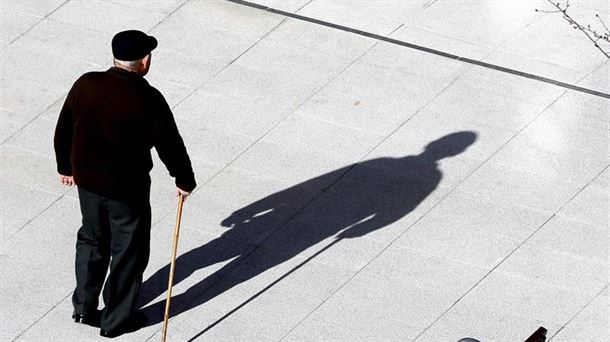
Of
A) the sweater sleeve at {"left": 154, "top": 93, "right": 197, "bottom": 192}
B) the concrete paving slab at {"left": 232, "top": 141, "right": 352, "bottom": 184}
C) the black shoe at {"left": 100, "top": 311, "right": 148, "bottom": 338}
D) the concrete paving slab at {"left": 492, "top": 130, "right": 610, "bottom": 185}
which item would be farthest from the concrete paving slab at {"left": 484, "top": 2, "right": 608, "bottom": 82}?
the black shoe at {"left": 100, "top": 311, "right": 148, "bottom": 338}

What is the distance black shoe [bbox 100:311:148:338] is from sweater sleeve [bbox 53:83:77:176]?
102 cm

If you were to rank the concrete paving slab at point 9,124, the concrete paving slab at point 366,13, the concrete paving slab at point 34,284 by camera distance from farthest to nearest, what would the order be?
the concrete paving slab at point 366,13, the concrete paving slab at point 9,124, the concrete paving slab at point 34,284

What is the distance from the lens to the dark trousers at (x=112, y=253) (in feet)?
29.3

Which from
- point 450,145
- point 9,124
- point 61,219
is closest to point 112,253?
point 61,219

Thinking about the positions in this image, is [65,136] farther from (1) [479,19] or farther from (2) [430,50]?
(1) [479,19]

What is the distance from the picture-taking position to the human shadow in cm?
977

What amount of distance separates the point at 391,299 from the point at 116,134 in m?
2.19

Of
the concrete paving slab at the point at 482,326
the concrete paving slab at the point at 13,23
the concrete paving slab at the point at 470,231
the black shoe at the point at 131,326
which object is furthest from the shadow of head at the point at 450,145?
the concrete paving slab at the point at 13,23

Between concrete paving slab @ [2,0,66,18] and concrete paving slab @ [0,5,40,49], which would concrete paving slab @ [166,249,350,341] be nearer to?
concrete paving slab @ [0,5,40,49]

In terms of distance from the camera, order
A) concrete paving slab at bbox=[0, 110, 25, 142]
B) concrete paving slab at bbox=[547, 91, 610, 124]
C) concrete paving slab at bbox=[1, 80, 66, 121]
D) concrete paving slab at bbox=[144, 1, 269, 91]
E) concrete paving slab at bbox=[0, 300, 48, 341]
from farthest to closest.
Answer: concrete paving slab at bbox=[144, 1, 269, 91] → concrete paving slab at bbox=[547, 91, 610, 124] → concrete paving slab at bbox=[1, 80, 66, 121] → concrete paving slab at bbox=[0, 110, 25, 142] → concrete paving slab at bbox=[0, 300, 48, 341]

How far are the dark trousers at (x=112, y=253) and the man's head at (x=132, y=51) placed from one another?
790 mm

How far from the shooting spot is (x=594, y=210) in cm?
1047

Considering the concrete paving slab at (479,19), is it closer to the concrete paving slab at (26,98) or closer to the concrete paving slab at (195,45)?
the concrete paving slab at (195,45)

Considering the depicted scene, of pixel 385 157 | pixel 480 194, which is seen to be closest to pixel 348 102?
pixel 385 157
